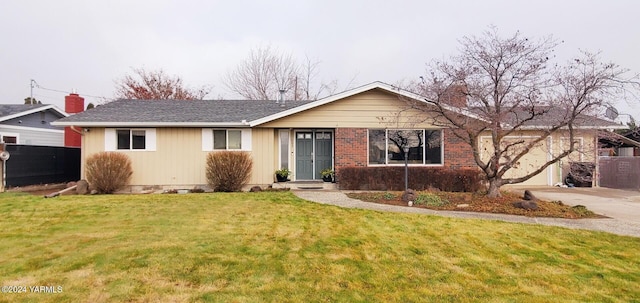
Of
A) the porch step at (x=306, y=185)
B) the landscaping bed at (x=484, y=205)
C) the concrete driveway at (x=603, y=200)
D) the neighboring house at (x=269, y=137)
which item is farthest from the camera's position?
the porch step at (x=306, y=185)

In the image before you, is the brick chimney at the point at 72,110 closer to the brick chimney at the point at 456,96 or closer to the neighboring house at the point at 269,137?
the neighboring house at the point at 269,137

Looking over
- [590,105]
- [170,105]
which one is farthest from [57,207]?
[590,105]

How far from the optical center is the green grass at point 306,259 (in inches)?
136

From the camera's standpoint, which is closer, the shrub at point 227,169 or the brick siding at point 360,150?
the shrub at point 227,169

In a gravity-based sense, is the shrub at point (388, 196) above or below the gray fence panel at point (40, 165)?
below

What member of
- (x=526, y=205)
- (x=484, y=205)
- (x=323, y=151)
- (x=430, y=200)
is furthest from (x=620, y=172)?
(x=323, y=151)

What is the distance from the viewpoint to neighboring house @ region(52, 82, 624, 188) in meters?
12.5

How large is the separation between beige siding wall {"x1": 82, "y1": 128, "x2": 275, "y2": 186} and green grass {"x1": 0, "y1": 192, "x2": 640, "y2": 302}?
5205mm

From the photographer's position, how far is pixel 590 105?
7.73 metres

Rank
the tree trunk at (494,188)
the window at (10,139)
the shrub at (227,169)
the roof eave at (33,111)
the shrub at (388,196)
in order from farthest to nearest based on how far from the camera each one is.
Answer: the window at (10,139) < the roof eave at (33,111) < the shrub at (227,169) < the shrub at (388,196) < the tree trunk at (494,188)

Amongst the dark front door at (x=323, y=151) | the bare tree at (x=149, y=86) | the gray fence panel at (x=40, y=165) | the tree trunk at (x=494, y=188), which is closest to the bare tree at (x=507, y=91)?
the tree trunk at (x=494, y=188)

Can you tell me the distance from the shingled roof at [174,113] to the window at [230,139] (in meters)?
0.48

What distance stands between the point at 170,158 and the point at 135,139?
1.48 metres

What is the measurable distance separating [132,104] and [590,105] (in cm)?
1603
